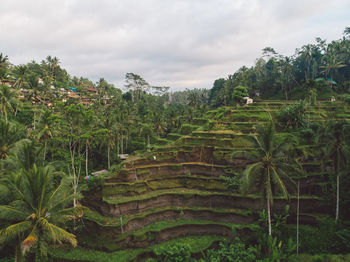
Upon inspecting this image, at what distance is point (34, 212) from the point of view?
967 cm

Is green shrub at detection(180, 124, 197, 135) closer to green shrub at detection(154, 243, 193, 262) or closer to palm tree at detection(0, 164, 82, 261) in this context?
green shrub at detection(154, 243, 193, 262)

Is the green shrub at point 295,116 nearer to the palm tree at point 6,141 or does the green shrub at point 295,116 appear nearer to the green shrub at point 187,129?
the green shrub at point 187,129

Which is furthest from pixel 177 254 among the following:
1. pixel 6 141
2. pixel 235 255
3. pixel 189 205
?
pixel 6 141

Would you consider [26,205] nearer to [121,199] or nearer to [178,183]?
[121,199]

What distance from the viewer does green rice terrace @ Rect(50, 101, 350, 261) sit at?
18484 mm

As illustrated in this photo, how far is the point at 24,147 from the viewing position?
1484 centimetres

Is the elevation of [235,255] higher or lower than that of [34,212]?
lower

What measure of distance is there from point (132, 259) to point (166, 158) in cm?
1306

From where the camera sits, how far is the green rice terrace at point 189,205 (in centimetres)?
1848

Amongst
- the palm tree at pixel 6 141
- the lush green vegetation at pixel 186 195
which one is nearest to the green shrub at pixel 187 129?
the lush green vegetation at pixel 186 195

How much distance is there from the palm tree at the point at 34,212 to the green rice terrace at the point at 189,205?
9441 mm

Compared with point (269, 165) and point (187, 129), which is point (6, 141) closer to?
point (269, 165)

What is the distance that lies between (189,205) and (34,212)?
1632 cm

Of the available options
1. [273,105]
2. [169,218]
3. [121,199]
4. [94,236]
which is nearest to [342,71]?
[273,105]
